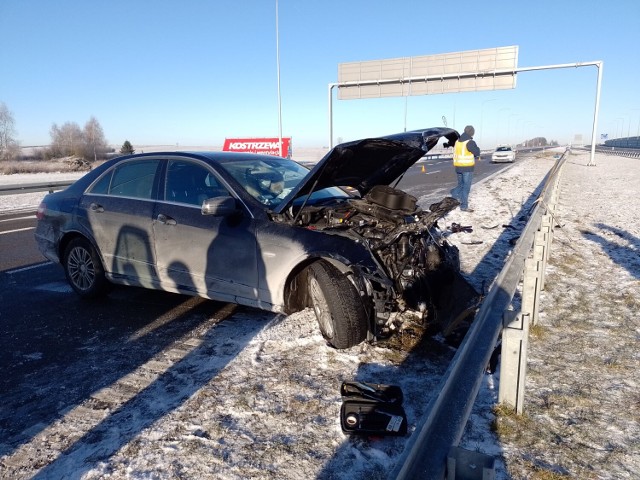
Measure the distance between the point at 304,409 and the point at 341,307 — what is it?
86 centimetres

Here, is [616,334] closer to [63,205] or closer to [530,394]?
[530,394]

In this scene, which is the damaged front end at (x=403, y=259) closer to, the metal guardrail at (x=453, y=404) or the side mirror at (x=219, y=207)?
the side mirror at (x=219, y=207)

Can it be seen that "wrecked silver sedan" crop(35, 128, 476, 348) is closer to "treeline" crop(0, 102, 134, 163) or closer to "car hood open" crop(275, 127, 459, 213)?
"car hood open" crop(275, 127, 459, 213)

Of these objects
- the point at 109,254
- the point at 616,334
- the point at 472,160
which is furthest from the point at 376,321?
the point at 472,160

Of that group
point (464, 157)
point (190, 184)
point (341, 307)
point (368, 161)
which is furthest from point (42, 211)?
point (464, 157)

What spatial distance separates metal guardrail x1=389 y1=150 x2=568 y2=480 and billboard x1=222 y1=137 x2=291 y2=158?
2378cm

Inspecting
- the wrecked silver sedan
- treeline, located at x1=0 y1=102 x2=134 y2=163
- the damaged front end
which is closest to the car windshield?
the wrecked silver sedan

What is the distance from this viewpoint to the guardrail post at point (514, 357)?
2.50m

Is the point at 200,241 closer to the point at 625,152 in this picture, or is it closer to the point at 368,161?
the point at 368,161

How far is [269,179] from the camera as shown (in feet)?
15.3

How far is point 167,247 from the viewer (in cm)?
449

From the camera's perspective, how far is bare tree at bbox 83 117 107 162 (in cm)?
6506

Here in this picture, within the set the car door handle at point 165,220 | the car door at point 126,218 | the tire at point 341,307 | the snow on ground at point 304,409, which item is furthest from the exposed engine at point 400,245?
the car door at point 126,218

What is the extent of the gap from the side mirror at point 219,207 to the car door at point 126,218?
0.99 m
